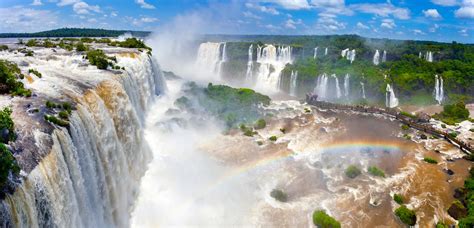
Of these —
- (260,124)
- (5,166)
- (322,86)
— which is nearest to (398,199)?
(260,124)

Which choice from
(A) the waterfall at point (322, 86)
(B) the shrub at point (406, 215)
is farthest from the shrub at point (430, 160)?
(A) the waterfall at point (322, 86)

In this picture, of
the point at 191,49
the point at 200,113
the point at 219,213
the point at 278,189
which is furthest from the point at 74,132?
the point at 191,49

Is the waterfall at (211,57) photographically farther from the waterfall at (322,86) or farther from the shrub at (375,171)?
the shrub at (375,171)

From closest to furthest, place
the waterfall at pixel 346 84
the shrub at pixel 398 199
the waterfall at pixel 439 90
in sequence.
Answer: the shrub at pixel 398 199 → the waterfall at pixel 439 90 → the waterfall at pixel 346 84

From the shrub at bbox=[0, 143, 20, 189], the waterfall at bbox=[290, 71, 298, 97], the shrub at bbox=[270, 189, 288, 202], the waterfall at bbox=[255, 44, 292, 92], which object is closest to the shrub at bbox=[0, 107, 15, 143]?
the shrub at bbox=[0, 143, 20, 189]

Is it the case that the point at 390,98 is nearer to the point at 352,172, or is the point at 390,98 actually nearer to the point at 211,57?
the point at 352,172

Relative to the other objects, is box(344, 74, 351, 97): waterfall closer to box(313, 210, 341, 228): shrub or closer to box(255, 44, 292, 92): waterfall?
box(255, 44, 292, 92): waterfall

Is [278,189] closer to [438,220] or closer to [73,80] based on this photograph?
[438,220]
